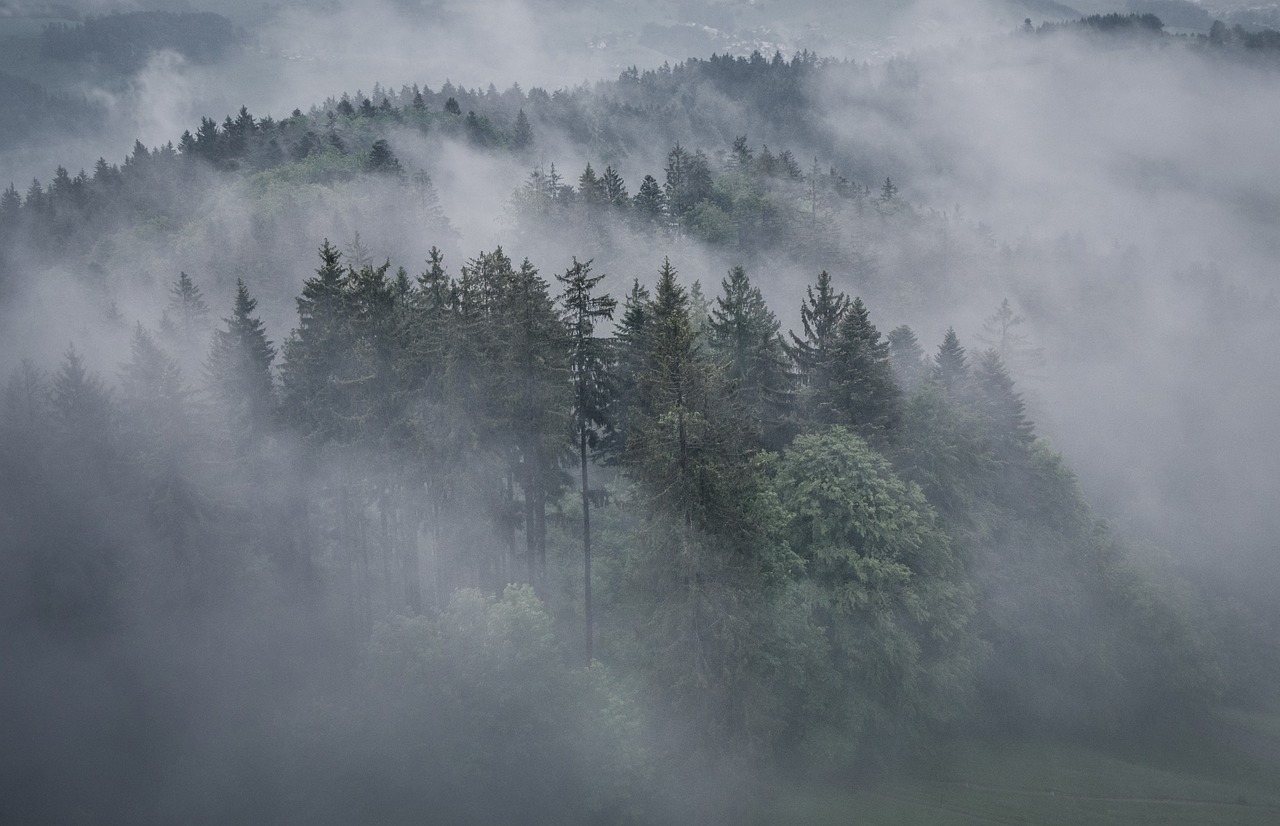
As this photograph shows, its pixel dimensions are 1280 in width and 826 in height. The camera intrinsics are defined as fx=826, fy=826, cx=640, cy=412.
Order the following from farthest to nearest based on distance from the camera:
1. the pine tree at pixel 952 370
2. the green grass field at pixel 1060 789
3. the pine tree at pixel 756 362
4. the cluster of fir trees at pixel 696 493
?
1. the pine tree at pixel 952 370
2. the pine tree at pixel 756 362
3. the green grass field at pixel 1060 789
4. the cluster of fir trees at pixel 696 493

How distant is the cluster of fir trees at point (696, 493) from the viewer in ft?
111

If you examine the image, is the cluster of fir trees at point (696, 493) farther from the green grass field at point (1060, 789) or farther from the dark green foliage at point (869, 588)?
the green grass field at point (1060, 789)

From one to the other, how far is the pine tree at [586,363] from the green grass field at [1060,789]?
48.2ft

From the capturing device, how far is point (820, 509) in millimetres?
39188

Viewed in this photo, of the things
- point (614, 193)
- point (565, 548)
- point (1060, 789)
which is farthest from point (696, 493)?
point (614, 193)

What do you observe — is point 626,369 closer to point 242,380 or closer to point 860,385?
point 860,385

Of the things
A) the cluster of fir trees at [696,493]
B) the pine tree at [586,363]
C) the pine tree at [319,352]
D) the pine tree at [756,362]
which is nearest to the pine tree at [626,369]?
the cluster of fir trees at [696,493]

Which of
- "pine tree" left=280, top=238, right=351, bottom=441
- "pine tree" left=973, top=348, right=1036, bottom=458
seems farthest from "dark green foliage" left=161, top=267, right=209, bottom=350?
"pine tree" left=973, top=348, right=1036, bottom=458

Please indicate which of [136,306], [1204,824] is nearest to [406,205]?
[136,306]

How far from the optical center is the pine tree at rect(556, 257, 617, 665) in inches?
1439

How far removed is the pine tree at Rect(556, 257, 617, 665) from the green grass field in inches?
578

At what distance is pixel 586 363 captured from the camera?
37.3m

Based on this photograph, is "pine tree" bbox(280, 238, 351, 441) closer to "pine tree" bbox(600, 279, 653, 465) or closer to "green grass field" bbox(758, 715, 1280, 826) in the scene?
"pine tree" bbox(600, 279, 653, 465)

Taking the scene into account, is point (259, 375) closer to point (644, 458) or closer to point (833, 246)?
point (644, 458)
